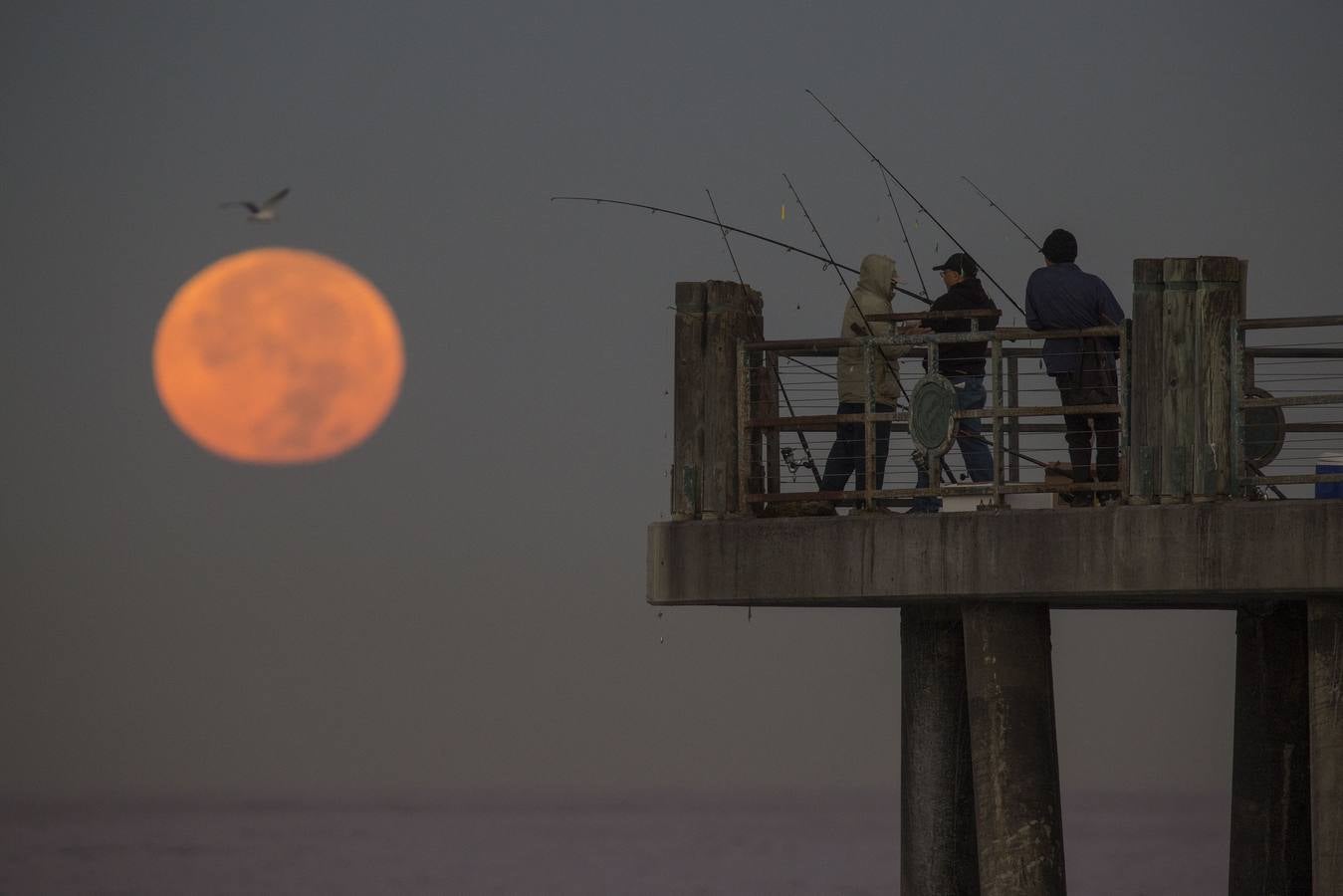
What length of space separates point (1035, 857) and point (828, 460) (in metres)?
3.06

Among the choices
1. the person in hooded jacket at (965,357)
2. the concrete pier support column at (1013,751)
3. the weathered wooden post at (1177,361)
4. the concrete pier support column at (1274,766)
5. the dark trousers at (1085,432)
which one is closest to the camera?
the weathered wooden post at (1177,361)

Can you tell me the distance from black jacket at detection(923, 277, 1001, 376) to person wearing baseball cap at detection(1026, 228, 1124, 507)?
16.7 inches

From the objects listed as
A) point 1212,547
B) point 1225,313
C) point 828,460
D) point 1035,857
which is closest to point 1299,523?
point 1212,547

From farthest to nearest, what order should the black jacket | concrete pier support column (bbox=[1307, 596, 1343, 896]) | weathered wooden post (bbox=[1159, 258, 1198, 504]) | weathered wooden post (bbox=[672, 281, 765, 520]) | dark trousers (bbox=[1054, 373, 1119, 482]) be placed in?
weathered wooden post (bbox=[672, 281, 765, 520]), the black jacket, dark trousers (bbox=[1054, 373, 1119, 482]), weathered wooden post (bbox=[1159, 258, 1198, 504]), concrete pier support column (bbox=[1307, 596, 1343, 896])

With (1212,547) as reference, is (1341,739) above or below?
below

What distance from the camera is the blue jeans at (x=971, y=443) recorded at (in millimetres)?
16125

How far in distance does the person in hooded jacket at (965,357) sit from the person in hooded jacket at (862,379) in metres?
0.31

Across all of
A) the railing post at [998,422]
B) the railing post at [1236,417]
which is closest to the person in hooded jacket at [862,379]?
Answer: the railing post at [998,422]

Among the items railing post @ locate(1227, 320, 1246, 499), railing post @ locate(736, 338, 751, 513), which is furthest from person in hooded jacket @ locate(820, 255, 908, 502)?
railing post @ locate(1227, 320, 1246, 499)

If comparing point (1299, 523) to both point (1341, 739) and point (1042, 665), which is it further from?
point (1042, 665)

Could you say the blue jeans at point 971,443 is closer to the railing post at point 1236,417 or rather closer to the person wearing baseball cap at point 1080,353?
the person wearing baseball cap at point 1080,353

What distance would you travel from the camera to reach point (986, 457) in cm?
1616

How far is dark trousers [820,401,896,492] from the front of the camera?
16.8 meters

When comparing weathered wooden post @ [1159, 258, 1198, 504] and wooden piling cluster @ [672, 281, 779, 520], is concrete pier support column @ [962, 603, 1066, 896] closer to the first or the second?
A: weathered wooden post @ [1159, 258, 1198, 504]
